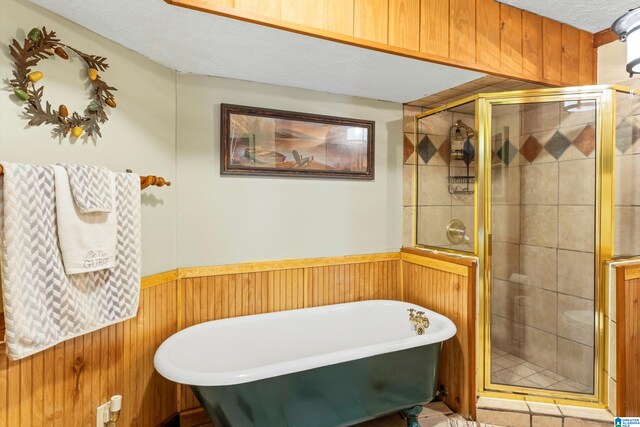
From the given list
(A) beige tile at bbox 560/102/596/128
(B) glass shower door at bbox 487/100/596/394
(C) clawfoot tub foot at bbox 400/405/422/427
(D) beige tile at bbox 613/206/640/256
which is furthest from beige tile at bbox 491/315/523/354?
(A) beige tile at bbox 560/102/596/128

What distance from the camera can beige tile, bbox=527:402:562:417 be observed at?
1.87 metres

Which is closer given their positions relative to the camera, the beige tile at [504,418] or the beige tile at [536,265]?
the beige tile at [504,418]

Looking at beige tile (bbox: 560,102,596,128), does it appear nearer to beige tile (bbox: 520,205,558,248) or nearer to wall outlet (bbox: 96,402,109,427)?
beige tile (bbox: 520,205,558,248)

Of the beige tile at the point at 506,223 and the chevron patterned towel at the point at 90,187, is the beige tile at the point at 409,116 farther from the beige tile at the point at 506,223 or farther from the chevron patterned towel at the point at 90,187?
the chevron patterned towel at the point at 90,187

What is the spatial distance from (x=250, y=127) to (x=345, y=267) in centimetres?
119

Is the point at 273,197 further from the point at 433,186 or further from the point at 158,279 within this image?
the point at 433,186

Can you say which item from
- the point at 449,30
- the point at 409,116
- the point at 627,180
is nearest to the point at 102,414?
the point at 449,30

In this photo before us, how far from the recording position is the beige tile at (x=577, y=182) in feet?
6.58

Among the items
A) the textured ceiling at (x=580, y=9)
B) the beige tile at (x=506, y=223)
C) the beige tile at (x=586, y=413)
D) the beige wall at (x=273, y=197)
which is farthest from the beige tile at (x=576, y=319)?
the textured ceiling at (x=580, y=9)

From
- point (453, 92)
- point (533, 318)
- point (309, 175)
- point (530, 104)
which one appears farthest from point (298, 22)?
point (533, 318)

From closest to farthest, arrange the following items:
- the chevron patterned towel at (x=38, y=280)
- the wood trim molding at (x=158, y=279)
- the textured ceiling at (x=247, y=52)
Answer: the chevron patterned towel at (x=38, y=280) < the textured ceiling at (x=247, y=52) < the wood trim molding at (x=158, y=279)

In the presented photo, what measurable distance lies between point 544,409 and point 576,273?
2.81ft

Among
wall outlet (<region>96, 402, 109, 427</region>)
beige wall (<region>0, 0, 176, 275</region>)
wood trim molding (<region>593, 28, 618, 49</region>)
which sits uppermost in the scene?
wood trim molding (<region>593, 28, 618, 49</region>)

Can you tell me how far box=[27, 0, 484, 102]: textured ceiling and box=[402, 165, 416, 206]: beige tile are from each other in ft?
1.91
